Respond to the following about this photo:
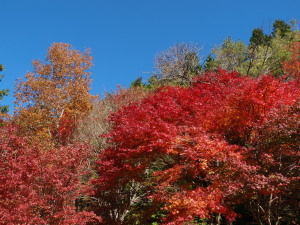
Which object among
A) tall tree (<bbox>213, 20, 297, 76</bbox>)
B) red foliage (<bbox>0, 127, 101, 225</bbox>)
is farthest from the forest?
tall tree (<bbox>213, 20, 297, 76</bbox>)

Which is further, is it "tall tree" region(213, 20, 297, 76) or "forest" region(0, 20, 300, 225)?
"tall tree" region(213, 20, 297, 76)

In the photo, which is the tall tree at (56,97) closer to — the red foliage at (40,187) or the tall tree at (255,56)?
the red foliage at (40,187)

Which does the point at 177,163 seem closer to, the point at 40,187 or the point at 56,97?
the point at 40,187

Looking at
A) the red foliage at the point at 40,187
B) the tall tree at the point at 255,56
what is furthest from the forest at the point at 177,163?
the tall tree at the point at 255,56

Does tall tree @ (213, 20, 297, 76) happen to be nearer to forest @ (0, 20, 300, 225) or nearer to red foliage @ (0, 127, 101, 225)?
forest @ (0, 20, 300, 225)

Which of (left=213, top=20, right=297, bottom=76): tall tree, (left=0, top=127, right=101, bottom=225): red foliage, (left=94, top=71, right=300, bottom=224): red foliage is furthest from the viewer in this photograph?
(left=213, top=20, right=297, bottom=76): tall tree

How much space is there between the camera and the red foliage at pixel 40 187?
28.9 feet

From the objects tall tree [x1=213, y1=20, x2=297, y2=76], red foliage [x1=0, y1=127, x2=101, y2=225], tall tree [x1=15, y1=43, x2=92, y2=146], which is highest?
tall tree [x1=213, y1=20, x2=297, y2=76]

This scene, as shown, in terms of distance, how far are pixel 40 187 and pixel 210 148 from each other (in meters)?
6.21

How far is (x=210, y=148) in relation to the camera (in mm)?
9070

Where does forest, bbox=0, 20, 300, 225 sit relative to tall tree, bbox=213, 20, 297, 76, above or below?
below

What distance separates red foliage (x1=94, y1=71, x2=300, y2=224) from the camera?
841 centimetres

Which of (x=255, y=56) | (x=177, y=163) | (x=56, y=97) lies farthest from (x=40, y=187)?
(x=255, y=56)

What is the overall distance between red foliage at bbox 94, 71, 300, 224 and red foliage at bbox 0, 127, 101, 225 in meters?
2.57
